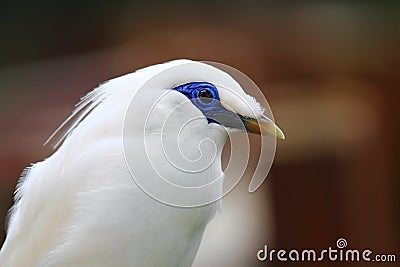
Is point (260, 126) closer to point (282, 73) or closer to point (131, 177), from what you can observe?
point (131, 177)

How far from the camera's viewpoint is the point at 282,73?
986mm

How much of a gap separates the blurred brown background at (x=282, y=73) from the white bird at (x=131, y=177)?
274 millimetres

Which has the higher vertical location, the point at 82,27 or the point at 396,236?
the point at 82,27

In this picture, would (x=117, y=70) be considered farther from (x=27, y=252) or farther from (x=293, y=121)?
(x=27, y=252)

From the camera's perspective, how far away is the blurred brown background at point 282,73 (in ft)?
3.10

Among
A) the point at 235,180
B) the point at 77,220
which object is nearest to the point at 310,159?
the point at 235,180

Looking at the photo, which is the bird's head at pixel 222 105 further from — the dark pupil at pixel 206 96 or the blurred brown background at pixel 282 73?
the blurred brown background at pixel 282 73

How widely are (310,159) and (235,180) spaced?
19 centimetres

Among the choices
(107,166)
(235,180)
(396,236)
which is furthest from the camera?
(396,236)

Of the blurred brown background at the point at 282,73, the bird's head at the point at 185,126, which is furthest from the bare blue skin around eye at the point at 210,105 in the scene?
the blurred brown background at the point at 282,73

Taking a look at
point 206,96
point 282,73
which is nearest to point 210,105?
point 206,96

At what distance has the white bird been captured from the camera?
0.63 meters

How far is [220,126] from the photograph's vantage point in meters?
0.67

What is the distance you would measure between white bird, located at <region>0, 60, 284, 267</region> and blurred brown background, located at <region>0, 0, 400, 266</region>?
274 mm
